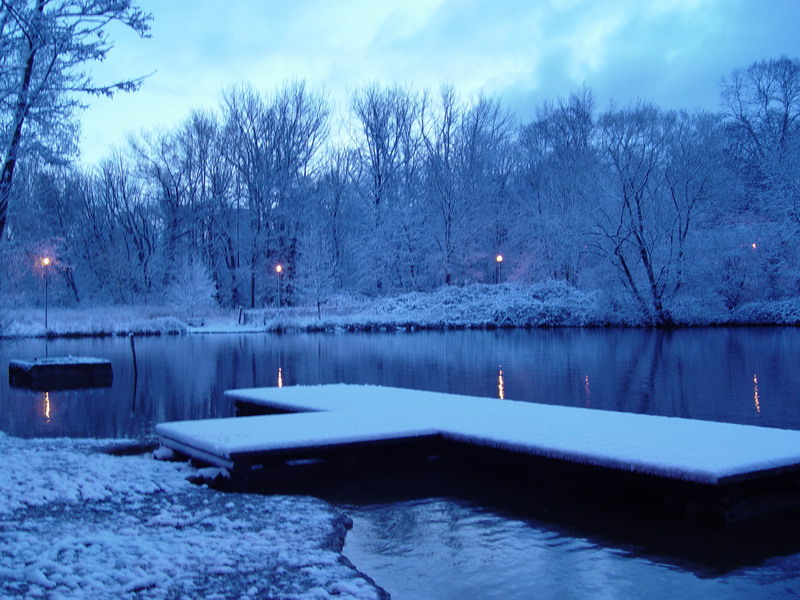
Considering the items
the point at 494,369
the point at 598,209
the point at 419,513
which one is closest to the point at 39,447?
the point at 419,513

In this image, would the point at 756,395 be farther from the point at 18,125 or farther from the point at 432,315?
the point at 432,315

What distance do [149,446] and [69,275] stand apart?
4691cm

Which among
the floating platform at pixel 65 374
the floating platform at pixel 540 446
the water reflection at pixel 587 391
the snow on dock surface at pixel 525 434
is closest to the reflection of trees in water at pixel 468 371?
the water reflection at pixel 587 391

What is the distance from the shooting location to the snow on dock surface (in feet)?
21.8

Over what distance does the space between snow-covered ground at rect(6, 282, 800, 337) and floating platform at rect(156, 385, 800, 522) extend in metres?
25.6

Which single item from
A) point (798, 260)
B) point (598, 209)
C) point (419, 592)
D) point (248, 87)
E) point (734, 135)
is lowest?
point (419, 592)

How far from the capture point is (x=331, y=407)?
10.9 m

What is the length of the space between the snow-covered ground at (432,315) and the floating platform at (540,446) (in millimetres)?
25644

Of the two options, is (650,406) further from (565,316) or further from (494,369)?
(565,316)

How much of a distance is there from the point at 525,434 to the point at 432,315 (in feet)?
101

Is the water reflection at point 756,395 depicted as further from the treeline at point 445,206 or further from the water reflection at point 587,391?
the treeline at point 445,206

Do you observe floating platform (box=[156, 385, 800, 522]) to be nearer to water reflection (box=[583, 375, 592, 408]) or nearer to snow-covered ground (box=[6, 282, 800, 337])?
water reflection (box=[583, 375, 592, 408])

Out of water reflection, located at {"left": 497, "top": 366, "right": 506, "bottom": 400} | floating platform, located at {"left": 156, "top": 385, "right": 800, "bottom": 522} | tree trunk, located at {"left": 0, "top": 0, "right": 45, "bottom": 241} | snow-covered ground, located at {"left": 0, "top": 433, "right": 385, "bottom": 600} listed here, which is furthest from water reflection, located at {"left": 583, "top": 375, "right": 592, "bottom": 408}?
tree trunk, located at {"left": 0, "top": 0, "right": 45, "bottom": 241}

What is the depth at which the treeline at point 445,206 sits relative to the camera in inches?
1336
